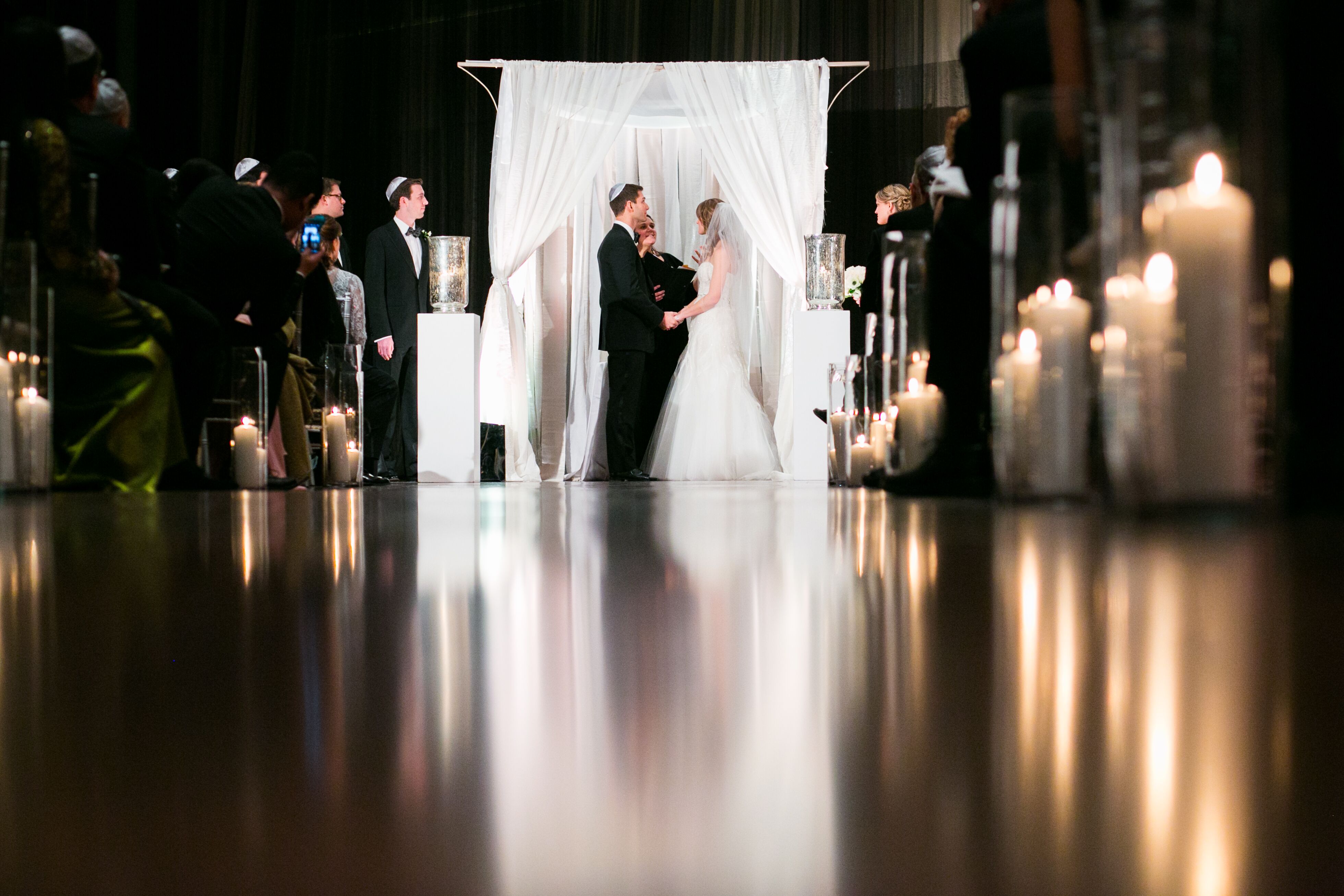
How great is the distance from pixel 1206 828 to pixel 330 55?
6.46 m

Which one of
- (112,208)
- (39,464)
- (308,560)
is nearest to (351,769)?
(308,560)

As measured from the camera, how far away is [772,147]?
17.7ft

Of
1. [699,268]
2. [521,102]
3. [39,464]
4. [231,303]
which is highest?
[521,102]

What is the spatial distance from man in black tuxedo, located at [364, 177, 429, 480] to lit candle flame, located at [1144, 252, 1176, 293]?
15.6 feet

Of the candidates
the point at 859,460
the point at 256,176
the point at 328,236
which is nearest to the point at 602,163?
the point at 328,236

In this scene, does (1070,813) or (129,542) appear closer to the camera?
(1070,813)

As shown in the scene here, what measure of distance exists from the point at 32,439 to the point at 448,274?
3.70 m

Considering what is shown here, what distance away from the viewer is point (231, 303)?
9.02 feet

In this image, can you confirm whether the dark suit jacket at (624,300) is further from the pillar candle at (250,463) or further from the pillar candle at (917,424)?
the pillar candle at (917,424)

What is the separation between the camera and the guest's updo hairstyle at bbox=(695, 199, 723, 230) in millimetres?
5488

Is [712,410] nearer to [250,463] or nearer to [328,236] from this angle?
[328,236]

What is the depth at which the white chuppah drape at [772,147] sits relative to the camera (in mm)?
5367

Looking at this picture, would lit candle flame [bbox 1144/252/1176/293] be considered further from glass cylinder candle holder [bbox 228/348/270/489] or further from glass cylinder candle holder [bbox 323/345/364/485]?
glass cylinder candle holder [bbox 323/345/364/485]

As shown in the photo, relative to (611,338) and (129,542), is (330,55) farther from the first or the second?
(129,542)
